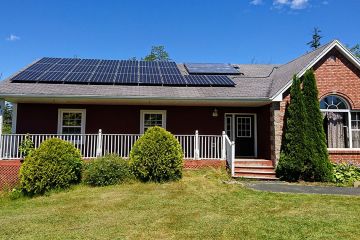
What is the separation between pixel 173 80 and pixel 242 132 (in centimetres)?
409

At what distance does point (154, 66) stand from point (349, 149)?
10.3 metres

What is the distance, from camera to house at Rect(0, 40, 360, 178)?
12273 mm

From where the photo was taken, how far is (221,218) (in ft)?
22.8

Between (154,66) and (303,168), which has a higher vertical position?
(154,66)

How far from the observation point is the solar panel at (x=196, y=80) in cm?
1387

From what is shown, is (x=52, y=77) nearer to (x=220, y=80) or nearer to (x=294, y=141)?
(x=220, y=80)

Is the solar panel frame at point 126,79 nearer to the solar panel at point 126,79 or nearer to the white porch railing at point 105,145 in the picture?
the solar panel at point 126,79

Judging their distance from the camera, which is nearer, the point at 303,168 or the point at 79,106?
the point at 303,168

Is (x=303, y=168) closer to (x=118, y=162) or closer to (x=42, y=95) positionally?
(x=118, y=162)

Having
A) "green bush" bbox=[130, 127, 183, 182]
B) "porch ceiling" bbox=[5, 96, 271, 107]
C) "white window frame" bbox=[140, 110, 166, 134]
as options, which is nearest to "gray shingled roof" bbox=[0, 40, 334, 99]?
"porch ceiling" bbox=[5, 96, 271, 107]

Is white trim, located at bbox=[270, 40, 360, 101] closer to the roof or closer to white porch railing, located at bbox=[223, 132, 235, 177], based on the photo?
the roof

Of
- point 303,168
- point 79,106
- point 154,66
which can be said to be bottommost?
point 303,168

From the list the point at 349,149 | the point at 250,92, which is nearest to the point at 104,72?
the point at 250,92

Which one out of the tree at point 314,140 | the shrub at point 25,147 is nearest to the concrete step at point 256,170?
the tree at point 314,140
